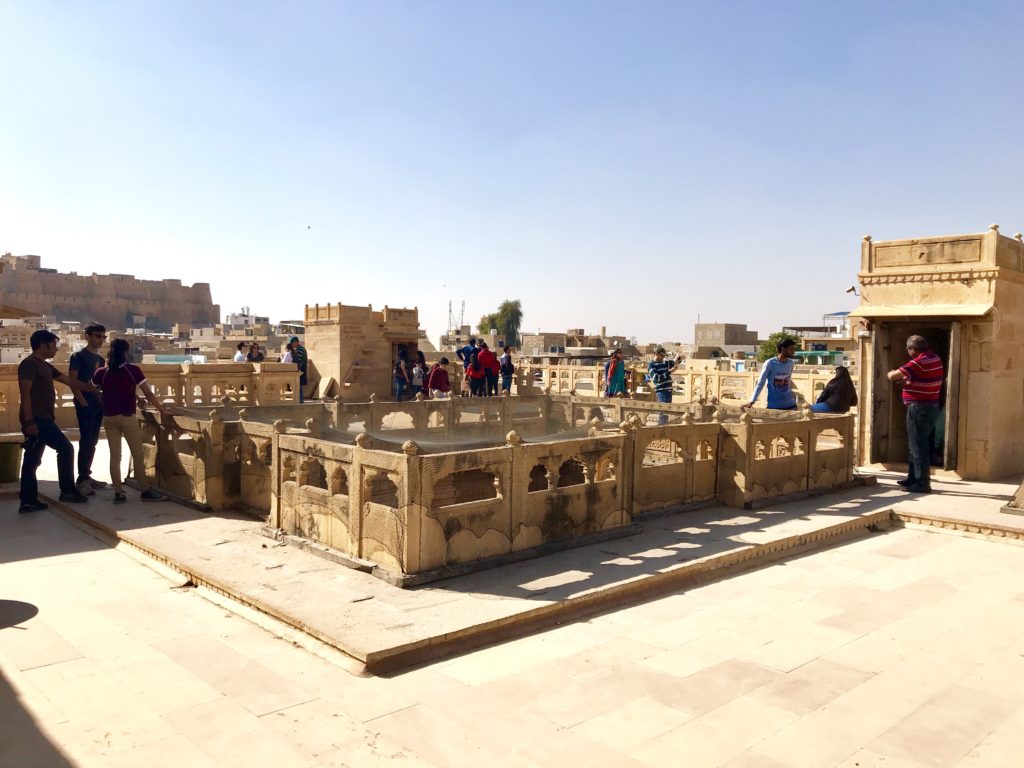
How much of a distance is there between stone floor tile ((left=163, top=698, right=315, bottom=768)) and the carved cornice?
12.1 metres

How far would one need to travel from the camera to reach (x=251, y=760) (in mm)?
3924

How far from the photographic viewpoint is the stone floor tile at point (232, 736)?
3.94 meters

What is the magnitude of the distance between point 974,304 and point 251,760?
12.1 m

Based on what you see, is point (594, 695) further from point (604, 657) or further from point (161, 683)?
point (161, 683)

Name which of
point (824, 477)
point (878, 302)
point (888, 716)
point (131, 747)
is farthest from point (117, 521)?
point (878, 302)

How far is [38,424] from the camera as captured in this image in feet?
30.0

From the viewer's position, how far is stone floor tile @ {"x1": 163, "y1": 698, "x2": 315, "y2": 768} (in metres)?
3.94

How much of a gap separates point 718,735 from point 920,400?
842 cm

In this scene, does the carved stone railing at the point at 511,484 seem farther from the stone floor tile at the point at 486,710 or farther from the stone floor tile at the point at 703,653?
the stone floor tile at the point at 703,653

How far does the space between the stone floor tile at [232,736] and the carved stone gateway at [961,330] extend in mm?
11512

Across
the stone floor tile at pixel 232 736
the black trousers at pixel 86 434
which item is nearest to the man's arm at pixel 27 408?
the black trousers at pixel 86 434

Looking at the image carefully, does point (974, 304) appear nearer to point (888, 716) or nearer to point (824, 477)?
point (824, 477)

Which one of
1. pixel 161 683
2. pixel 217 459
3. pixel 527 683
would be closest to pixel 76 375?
pixel 217 459

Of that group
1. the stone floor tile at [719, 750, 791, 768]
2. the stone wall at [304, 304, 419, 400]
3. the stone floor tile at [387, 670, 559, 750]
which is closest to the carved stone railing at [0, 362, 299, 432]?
the stone wall at [304, 304, 419, 400]
